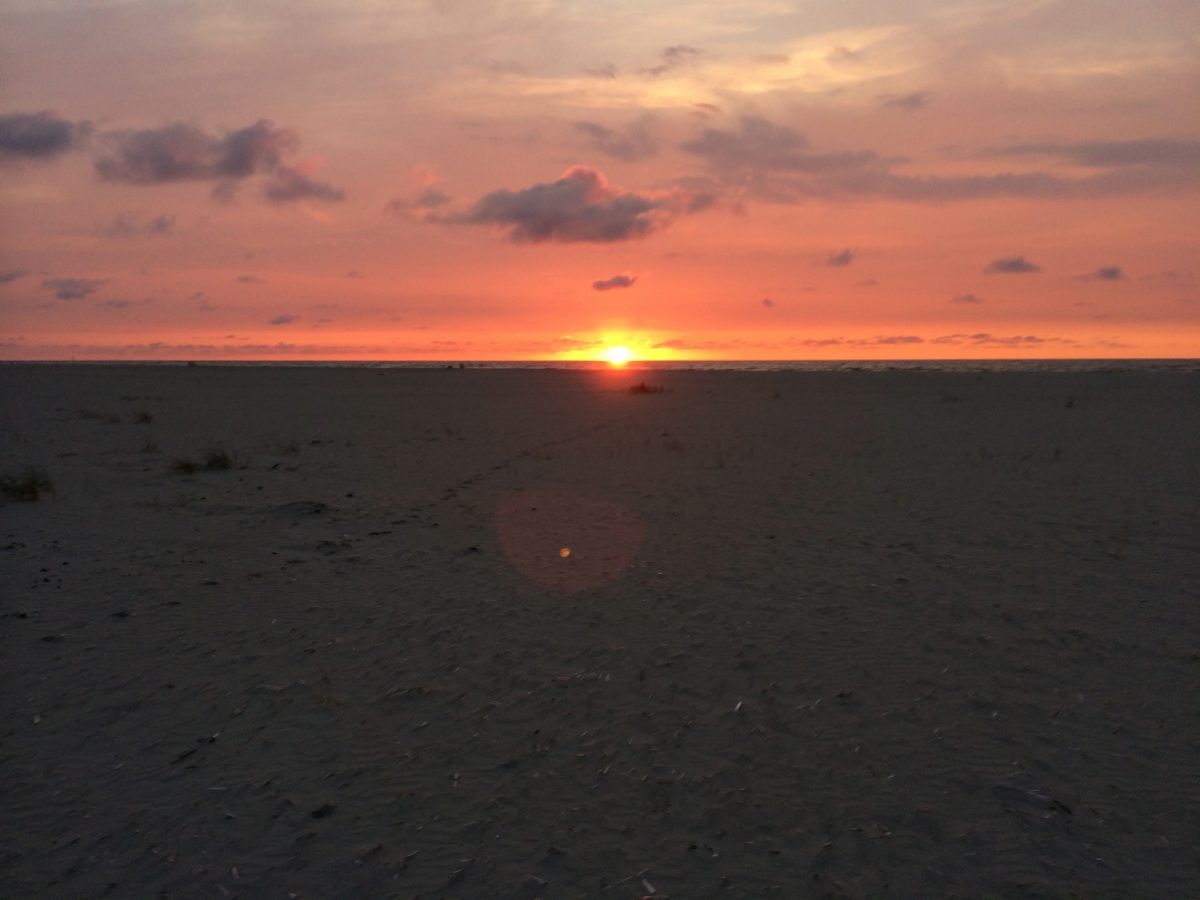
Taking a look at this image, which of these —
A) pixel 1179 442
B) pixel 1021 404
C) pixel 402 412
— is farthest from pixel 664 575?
pixel 1021 404

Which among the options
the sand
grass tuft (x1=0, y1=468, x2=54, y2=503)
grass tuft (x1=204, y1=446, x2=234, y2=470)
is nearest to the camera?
the sand

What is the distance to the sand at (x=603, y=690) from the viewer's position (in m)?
4.31

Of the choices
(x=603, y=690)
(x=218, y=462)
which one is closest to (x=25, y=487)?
(x=218, y=462)

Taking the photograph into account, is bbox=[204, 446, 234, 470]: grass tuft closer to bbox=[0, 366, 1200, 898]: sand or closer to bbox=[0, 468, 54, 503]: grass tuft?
bbox=[0, 366, 1200, 898]: sand

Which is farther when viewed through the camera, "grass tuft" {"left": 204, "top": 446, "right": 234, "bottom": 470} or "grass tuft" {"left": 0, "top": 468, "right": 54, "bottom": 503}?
"grass tuft" {"left": 204, "top": 446, "right": 234, "bottom": 470}

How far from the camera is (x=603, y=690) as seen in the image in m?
6.16

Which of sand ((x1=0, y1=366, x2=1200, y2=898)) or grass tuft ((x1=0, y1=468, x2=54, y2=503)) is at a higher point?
grass tuft ((x1=0, y1=468, x2=54, y2=503))

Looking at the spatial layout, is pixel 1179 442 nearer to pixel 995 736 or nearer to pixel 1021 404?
pixel 1021 404

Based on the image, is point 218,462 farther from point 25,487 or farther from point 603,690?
point 603,690

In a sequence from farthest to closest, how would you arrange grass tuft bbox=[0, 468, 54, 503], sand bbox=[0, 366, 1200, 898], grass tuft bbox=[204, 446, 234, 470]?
grass tuft bbox=[204, 446, 234, 470] → grass tuft bbox=[0, 468, 54, 503] → sand bbox=[0, 366, 1200, 898]

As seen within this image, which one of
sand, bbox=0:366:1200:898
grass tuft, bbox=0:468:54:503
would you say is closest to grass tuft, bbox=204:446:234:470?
sand, bbox=0:366:1200:898

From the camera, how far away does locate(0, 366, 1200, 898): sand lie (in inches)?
170

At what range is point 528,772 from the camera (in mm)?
5086

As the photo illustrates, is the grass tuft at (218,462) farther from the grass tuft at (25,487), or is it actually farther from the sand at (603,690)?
the grass tuft at (25,487)
